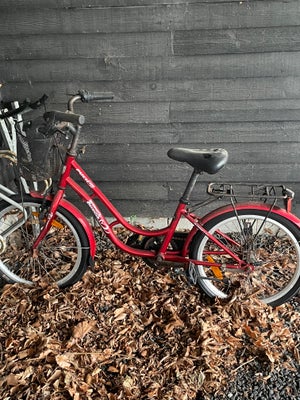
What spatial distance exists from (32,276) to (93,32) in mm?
1851

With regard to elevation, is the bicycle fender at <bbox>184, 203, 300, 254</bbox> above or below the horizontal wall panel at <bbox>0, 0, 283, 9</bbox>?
below

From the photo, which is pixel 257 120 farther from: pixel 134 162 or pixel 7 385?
pixel 7 385

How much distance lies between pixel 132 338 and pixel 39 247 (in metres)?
0.97

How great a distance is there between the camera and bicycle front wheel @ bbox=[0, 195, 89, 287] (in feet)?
8.68

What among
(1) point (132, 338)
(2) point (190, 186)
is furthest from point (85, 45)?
(1) point (132, 338)

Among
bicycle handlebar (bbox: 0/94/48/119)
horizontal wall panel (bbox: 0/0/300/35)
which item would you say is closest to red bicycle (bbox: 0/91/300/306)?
bicycle handlebar (bbox: 0/94/48/119)

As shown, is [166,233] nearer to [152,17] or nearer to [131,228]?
[131,228]

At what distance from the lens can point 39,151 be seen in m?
2.31

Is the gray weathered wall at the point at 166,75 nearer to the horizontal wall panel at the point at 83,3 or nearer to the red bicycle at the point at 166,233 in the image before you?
the horizontal wall panel at the point at 83,3

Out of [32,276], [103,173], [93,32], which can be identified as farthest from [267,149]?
[32,276]

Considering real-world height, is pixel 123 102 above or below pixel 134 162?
above

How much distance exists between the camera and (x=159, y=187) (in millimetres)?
3412

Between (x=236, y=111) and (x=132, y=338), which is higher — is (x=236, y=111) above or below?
Answer: above

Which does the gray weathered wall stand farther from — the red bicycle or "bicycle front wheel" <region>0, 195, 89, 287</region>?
"bicycle front wheel" <region>0, 195, 89, 287</region>
